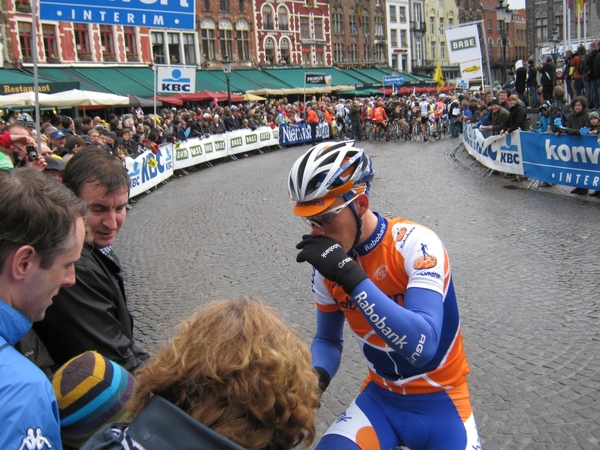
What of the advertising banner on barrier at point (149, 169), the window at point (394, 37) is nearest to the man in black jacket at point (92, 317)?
the advertising banner on barrier at point (149, 169)

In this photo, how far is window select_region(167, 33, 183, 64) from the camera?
44.5 m

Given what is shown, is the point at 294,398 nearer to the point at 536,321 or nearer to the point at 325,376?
the point at 325,376

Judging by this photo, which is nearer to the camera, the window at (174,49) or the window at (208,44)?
the window at (174,49)

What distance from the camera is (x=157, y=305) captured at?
6.42m

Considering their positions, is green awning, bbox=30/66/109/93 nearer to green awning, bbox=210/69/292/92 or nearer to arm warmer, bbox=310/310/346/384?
green awning, bbox=210/69/292/92

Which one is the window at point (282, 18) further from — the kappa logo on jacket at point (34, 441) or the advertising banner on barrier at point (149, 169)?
the kappa logo on jacket at point (34, 441)

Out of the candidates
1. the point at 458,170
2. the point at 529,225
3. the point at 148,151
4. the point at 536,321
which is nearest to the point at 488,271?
the point at 536,321

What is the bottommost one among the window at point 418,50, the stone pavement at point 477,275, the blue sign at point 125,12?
the stone pavement at point 477,275

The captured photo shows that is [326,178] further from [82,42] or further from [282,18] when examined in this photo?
[282,18]

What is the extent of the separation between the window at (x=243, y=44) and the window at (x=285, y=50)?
398cm

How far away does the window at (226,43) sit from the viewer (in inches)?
1908

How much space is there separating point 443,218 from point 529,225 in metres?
1.42

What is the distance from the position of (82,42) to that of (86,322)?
131 feet

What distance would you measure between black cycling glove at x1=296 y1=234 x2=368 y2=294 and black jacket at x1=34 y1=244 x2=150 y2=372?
0.72 m
